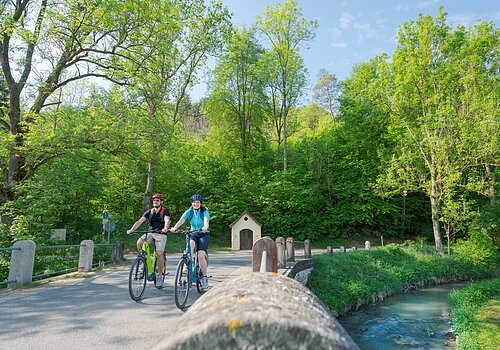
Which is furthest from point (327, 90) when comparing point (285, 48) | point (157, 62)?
point (157, 62)

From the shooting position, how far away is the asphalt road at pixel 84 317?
4.41 m

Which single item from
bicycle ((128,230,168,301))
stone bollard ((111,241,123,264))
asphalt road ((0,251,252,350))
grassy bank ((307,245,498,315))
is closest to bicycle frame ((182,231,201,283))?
asphalt road ((0,251,252,350))

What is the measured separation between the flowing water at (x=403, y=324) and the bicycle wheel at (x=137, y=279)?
18.9ft

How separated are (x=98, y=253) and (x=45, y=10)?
418 inches

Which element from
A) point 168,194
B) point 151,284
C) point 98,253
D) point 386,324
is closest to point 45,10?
point 98,253

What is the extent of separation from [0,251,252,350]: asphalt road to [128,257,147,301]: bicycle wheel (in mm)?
160

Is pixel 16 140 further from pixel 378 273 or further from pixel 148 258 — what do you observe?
pixel 378 273

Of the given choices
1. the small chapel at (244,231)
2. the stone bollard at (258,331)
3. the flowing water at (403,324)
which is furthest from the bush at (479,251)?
the stone bollard at (258,331)

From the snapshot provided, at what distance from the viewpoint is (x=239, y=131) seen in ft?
114

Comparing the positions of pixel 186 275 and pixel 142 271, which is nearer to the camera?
pixel 186 275

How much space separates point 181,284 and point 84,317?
161 cm

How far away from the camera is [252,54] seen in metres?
35.4

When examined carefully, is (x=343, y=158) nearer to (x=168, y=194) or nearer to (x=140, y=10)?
(x=168, y=194)

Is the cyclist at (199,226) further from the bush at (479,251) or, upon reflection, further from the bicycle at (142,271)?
the bush at (479,251)
